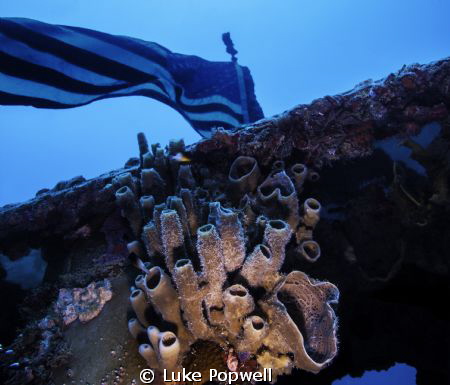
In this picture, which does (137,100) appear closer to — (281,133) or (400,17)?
(400,17)

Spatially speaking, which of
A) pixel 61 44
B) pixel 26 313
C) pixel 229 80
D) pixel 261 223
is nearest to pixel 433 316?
pixel 261 223

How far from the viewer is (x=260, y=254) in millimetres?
2139

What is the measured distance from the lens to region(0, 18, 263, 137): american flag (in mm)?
4445

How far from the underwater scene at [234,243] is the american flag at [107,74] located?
25 mm

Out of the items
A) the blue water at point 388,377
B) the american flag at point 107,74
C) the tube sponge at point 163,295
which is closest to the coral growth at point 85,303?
the tube sponge at point 163,295

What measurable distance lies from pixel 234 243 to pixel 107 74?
4.20 metres

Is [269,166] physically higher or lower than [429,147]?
higher

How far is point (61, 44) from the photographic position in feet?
15.4

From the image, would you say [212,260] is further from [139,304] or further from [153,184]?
[153,184]

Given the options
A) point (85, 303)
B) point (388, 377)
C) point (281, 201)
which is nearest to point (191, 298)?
point (281, 201)

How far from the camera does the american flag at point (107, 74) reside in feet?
14.6

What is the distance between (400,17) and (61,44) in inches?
6282

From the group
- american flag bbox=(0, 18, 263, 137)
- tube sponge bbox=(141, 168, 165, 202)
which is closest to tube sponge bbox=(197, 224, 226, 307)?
tube sponge bbox=(141, 168, 165, 202)

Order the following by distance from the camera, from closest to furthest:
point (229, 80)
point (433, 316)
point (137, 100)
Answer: point (433, 316) < point (229, 80) < point (137, 100)
